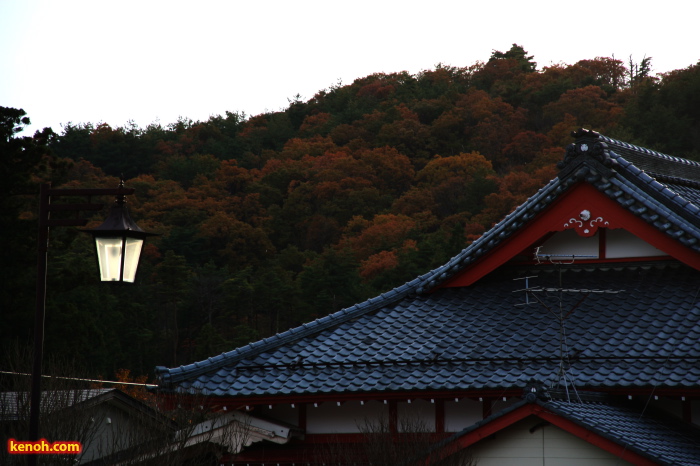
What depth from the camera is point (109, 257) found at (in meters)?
6.27

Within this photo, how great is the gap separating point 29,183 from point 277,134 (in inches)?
1697

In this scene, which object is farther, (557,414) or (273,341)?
(273,341)

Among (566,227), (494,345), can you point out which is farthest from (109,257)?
(566,227)

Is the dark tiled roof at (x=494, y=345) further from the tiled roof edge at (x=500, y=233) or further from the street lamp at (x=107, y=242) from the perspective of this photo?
the street lamp at (x=107, y=242)

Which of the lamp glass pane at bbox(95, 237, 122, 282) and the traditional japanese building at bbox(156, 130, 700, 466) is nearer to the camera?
the lamp glass pane at bbox(95, 237, 122, 282)

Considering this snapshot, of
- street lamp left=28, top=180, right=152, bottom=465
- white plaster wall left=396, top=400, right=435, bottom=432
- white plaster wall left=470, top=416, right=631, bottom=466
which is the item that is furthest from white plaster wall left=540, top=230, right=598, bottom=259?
street lamp left=28, top=180, right=152, bottom=465

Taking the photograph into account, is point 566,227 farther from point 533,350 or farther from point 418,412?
point 418,412

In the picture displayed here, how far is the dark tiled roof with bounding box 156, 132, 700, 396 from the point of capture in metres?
8.86

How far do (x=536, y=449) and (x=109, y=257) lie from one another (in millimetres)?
4283

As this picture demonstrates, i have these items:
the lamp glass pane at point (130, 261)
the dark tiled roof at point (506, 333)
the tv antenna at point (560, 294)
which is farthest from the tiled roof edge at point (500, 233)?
the lamp glass pane at point (130, 261)

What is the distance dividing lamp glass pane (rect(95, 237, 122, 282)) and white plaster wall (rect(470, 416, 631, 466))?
373 cm

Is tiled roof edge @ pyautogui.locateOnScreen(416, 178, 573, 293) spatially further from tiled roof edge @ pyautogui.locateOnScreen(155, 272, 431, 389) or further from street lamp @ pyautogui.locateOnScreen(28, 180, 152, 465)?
street lamp @ pyautogui.locateOnScreen(28, 180, 152, 465)

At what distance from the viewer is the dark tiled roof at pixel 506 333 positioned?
8.86m

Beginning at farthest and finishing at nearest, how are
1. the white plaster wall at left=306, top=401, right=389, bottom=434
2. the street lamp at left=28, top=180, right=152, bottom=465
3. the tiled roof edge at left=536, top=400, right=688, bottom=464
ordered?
the white plaster wall at left=306, top=401, right=389, bottom=434 < the tiled roof edge at left=536, top=400, right=688, bottom=464 < the street lamp at left=28, top=180, right=152, bottom=465
